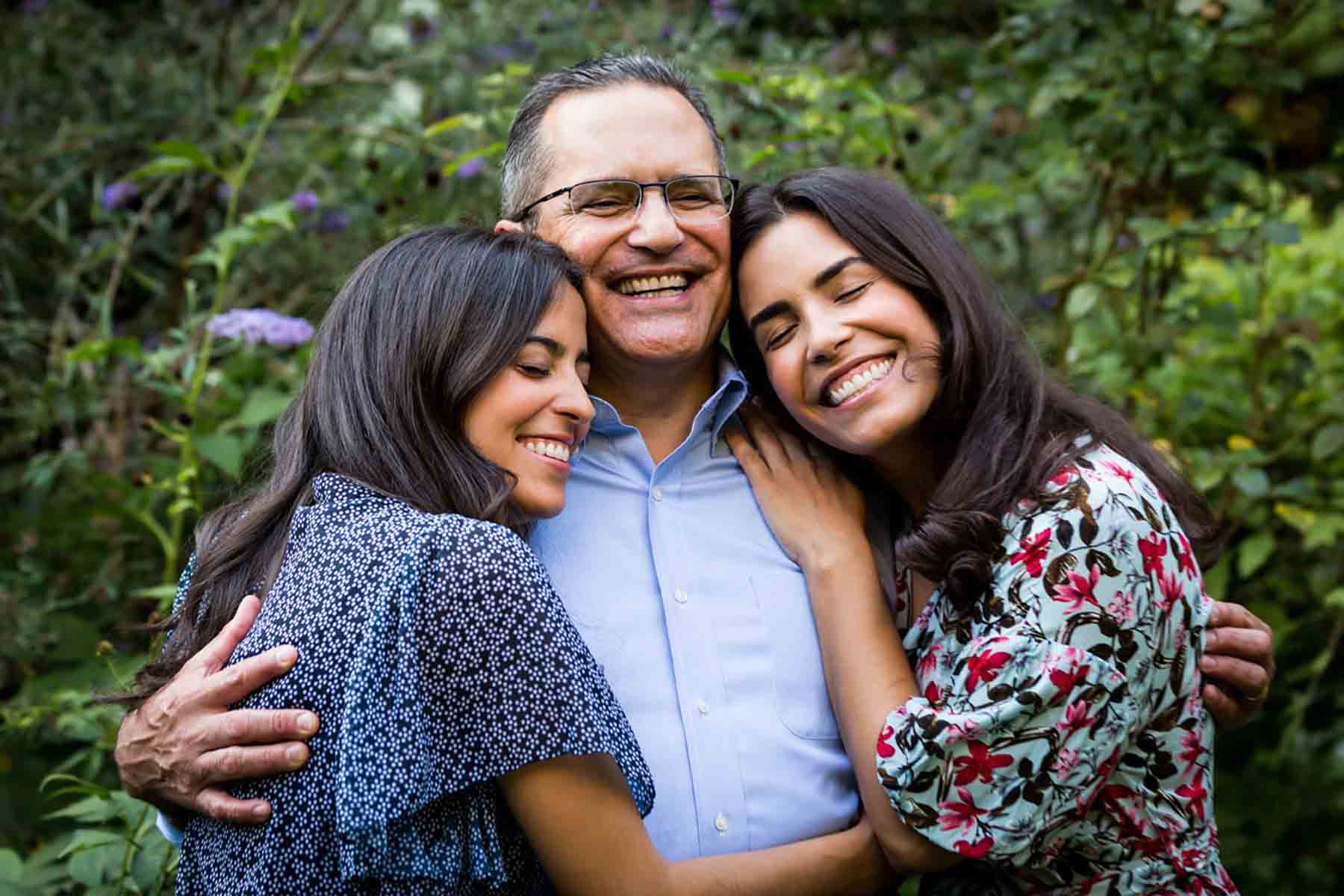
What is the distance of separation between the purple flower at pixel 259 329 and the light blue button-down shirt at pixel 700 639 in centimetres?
95

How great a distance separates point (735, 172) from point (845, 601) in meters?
1.56

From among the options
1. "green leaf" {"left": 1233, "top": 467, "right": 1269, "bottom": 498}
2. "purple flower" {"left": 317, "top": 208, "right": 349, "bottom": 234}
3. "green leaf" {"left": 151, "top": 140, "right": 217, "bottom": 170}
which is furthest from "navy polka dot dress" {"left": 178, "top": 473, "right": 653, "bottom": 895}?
"purple flower" {"left": 317, "top": 208, "right": 349, "bottom": 234}

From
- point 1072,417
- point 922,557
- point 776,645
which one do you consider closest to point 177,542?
point 776,645

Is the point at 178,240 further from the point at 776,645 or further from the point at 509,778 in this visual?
the point at 509,778

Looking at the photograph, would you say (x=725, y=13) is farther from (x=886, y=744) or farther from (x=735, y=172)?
(x=886, y=744)

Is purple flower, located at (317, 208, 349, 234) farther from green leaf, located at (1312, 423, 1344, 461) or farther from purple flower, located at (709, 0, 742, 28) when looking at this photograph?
green leaf, located at (1312, 423, 1344, 461)

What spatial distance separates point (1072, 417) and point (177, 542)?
199cm

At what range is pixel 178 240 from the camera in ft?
13.5

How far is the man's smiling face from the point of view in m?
2.31

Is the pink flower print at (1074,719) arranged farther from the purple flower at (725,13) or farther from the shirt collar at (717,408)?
the purple flower at (725,13)

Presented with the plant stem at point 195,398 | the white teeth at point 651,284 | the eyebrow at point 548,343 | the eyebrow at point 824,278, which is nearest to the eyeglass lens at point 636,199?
the white teeth at point 651,284

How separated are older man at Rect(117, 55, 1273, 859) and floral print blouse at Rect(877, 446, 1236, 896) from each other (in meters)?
0.22

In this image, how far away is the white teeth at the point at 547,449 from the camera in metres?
1.95

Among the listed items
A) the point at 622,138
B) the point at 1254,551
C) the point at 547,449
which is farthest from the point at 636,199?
the point at 1254,551
